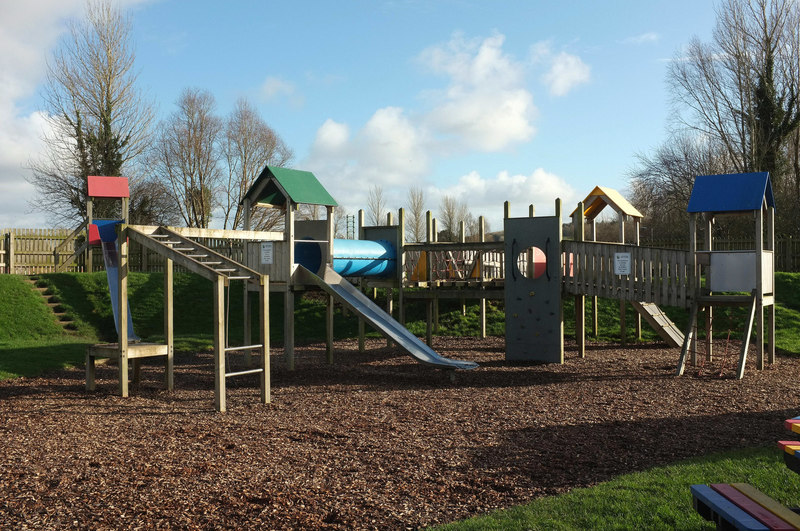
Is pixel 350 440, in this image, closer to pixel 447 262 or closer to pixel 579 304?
pixel 579 304

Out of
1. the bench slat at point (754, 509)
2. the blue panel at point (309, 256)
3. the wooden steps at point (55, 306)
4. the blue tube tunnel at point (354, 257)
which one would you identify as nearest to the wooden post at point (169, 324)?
the blue tube tunnel at point (354, 257)

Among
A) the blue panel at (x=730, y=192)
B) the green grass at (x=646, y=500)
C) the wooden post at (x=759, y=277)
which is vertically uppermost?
the blue panel at (x=730, y=192)

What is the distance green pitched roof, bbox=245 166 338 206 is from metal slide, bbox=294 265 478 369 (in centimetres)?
138

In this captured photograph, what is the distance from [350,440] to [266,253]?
6.95 metres

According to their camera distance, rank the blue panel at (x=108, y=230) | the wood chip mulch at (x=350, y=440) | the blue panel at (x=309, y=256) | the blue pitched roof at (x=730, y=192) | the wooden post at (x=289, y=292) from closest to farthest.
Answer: the wood chip mulch at (x=350, y=440) → the blue panel at (x=108, y=230) → the blue pitched roof at (x=730, y=192) → the wooden post at (x=289, y=292) → the blue panel at (x=309, y=256)

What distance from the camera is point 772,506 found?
4.11 m

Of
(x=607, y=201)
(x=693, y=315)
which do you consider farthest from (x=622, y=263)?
(x=607, y=201)

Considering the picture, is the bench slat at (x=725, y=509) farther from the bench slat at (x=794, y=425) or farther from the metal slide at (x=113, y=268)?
the metal slide at (x=113, y=268)

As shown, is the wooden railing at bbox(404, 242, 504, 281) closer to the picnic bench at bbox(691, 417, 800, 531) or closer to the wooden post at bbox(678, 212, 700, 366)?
the wooden post at bbox(678, 212, 700, 366)

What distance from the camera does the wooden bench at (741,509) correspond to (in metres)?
3.85

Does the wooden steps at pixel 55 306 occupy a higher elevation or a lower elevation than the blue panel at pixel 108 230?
lower

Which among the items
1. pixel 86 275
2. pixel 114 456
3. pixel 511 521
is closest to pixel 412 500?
pixel 511 521

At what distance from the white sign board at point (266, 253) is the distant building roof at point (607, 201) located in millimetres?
7715

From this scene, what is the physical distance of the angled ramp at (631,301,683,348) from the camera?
1572cm
